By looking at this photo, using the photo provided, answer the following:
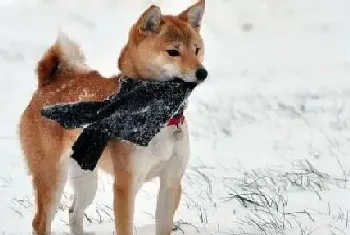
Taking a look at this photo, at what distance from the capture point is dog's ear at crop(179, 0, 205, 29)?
14.5ft

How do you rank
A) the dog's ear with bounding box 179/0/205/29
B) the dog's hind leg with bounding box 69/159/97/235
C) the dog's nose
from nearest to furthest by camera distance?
the dog's nose, the dog's ear with bounding box 179/0/205/29, the dog's hind leg with bounding box 69/159/97/235

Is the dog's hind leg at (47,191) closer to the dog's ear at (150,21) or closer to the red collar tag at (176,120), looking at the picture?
the red collar tag at (176,120)

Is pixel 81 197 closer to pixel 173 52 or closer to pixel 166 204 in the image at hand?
pixel 166 204

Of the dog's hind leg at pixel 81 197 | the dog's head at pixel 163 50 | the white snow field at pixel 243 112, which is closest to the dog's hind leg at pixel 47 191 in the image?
the dog's hind leg at pixel 81 197

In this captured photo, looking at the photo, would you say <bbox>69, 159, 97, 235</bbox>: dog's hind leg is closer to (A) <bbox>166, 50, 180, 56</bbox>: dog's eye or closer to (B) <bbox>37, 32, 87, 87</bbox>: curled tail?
(B) <bbox>37, 32, 87, 87</bbox>: curled tail

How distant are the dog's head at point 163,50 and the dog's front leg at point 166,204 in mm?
714

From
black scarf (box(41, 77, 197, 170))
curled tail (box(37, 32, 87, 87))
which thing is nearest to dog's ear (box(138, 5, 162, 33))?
black scarf (box(41, 77, 197, 170))

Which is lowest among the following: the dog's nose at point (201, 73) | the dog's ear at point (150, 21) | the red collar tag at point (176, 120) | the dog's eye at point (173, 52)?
the red collar tag at point (176, 120)

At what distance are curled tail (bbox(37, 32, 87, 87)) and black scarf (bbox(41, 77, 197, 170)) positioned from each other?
0.75m

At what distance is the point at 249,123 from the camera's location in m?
8.05

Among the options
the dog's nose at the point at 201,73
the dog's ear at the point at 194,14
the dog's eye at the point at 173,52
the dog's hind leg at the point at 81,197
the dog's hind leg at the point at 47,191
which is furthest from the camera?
the dog's hind leg at the point at 81,197

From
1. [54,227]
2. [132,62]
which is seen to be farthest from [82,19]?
[132,62]

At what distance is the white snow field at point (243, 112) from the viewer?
197 inches

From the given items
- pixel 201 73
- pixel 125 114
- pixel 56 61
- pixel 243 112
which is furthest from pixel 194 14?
pixel 243 112
